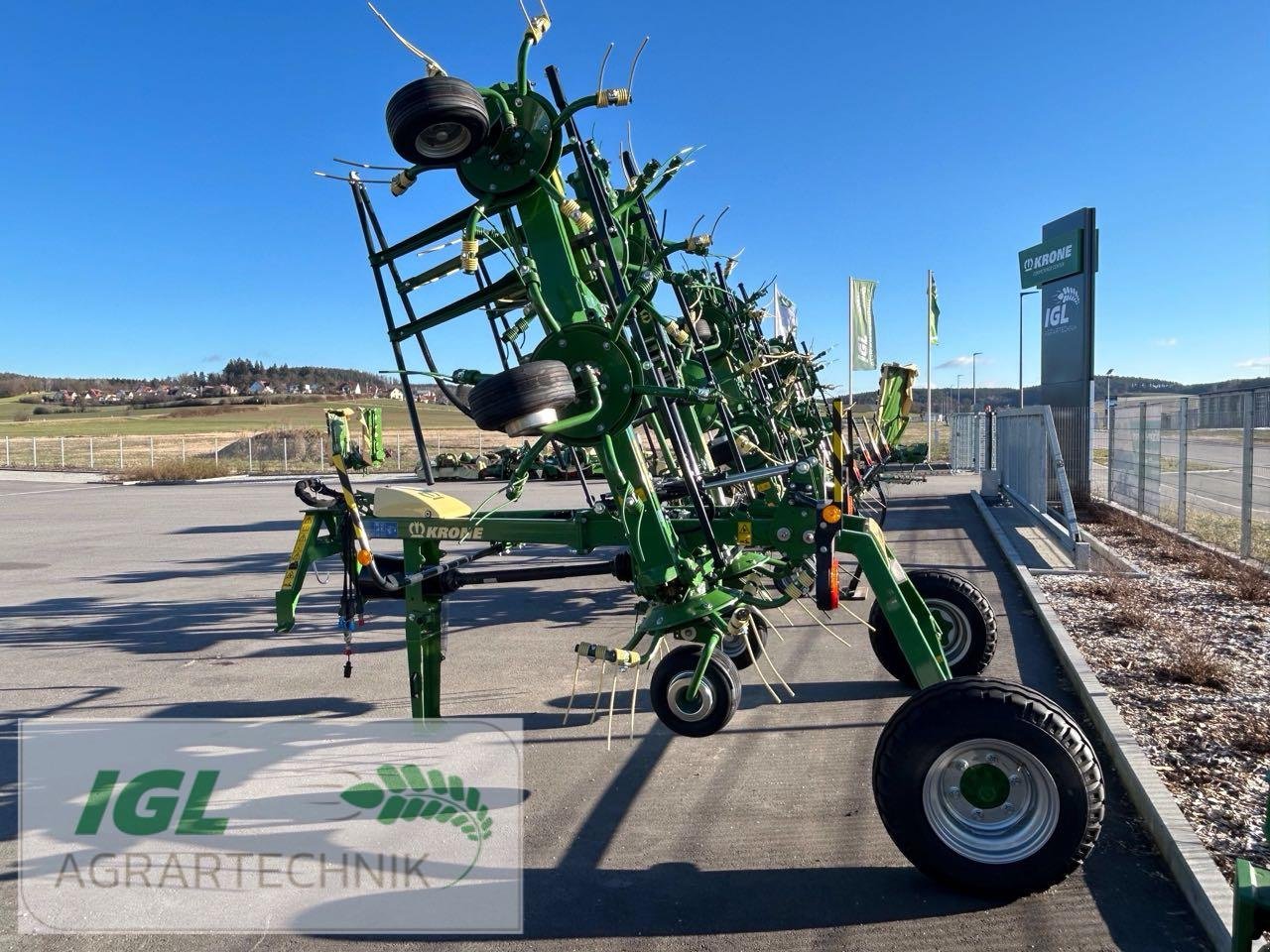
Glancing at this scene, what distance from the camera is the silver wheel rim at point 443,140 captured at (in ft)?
15.6

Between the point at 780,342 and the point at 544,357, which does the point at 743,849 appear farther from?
the point at 780,342

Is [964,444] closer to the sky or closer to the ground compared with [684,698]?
closer to the ground

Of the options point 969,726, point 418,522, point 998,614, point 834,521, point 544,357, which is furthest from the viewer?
point 998,614

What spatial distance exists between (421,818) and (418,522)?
1707 millimetres

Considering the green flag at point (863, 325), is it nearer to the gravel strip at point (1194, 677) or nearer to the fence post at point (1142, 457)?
the fence post at point (1142, 457)

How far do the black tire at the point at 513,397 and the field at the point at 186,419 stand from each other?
58.3 meters

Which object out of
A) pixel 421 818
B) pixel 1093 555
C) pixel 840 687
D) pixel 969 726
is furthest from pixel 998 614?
pixel 421 818

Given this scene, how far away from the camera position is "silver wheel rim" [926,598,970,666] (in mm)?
6156

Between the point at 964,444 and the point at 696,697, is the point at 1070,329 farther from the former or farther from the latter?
the point at 696,697

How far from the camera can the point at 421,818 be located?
465 centimetres

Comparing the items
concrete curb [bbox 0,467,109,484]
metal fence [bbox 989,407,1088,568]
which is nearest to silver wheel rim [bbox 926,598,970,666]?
metal fence [bbox 989,407,1088,568]

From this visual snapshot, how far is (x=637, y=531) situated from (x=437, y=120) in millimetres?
2431

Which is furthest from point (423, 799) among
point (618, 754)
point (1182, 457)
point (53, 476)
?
point (53, 476)

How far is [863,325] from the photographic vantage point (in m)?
23.6
